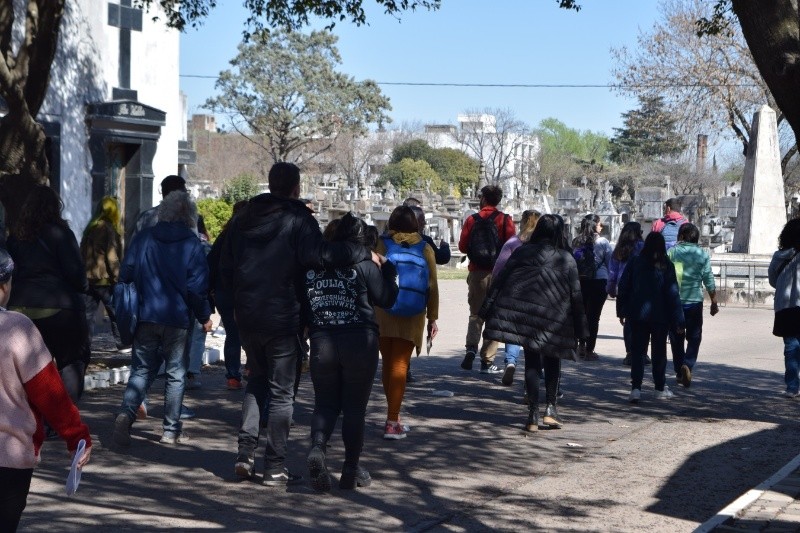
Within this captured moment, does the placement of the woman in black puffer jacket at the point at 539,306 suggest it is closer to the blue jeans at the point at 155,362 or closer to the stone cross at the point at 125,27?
the blue jeans at the point at 155,362

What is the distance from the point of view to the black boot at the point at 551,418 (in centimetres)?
A: 955

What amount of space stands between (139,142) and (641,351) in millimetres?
8803

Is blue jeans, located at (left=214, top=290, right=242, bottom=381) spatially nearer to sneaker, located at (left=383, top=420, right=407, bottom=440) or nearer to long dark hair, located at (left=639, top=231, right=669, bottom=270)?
sneaker, located at (left=383, top=420, right=407, bottom=440)

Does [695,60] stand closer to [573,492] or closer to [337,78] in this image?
[337,78]

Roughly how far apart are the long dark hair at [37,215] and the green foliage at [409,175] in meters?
74.0

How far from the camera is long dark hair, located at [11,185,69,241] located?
791 cm

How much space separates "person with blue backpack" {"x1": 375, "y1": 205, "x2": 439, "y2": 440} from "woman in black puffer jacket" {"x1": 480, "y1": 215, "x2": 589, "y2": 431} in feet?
2.73

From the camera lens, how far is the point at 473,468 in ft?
26.5

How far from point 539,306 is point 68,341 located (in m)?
3.50

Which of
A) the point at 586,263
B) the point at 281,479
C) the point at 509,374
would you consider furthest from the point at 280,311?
the point at 586,263

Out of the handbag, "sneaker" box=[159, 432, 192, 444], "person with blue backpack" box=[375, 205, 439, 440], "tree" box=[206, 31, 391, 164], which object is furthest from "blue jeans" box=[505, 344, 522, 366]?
"tree" box=[206, 31, 391, 164]

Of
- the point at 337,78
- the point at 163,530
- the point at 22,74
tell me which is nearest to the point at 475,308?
the point at 22,74

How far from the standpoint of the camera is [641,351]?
35.8 feet

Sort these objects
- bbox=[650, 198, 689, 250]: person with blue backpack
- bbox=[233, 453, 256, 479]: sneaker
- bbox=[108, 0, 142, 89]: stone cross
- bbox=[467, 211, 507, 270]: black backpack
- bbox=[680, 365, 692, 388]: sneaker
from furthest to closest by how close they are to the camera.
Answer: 1. bbox=[108, 0, 142, 89]: stone cross
2. bbox=[650, 198, 689, 250]: person with blue backpack
3. bbox=[467, 211, 507, 270]: black backpack
4. bbox=[680, 365, 692, 388]: sneaker
5. bbox=[233, 453, 256, 479]: sneaker
